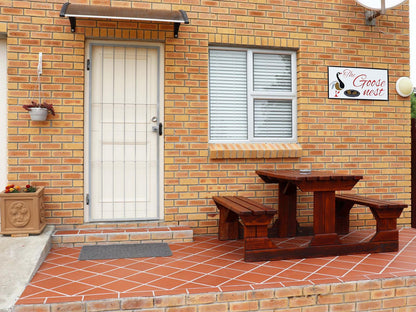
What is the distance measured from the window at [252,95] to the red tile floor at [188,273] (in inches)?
64.3

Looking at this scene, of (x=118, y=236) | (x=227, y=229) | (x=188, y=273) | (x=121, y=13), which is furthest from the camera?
(x=227, y=229)

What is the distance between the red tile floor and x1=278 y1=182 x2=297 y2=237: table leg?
85cm

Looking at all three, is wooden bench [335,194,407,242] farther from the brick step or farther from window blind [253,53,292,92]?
the brick step

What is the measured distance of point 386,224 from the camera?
430 cm

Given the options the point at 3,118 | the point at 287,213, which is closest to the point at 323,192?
the point at 287,213

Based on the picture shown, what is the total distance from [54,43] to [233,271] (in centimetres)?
323

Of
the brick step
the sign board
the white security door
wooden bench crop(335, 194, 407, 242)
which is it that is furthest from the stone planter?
the sign board

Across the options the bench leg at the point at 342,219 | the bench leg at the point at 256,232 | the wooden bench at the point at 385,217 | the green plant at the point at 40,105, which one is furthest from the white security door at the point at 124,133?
the wooden bench at the point at 385,217

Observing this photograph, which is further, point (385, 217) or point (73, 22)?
point (73, 22)

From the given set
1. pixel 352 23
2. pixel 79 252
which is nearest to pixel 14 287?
pixel 79 252

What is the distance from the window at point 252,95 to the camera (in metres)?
5.23

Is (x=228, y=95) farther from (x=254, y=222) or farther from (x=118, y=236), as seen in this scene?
(x=118, y=236)

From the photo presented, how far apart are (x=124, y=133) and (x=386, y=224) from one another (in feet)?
10.2

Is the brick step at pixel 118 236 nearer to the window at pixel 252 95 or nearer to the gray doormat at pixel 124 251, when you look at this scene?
the gray doormat at pixel 124 251
